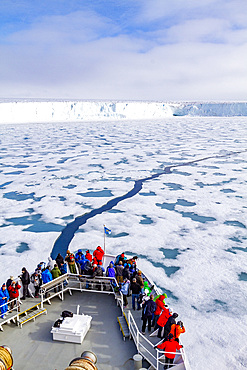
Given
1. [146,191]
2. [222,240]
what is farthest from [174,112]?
[222,240]

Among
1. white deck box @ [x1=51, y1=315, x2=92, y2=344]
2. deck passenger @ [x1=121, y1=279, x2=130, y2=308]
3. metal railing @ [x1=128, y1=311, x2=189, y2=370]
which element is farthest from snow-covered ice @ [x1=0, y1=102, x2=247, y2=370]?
white deck box @ [x1=51, y1=315, x2=92, y2=344]

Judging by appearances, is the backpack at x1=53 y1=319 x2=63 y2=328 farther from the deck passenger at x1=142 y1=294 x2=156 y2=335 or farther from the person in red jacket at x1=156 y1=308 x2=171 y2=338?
the person in red jacket at x1=156 y1=308 x2=171 y2=338

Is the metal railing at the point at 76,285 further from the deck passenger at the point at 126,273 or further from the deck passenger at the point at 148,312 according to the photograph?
the deck passenger at the point at 148,312

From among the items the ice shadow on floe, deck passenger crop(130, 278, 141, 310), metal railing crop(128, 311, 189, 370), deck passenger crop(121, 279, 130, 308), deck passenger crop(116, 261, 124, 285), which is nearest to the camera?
metal railing crop(128, 311, 189, 370)

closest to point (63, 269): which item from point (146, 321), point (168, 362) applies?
point (146, 321)

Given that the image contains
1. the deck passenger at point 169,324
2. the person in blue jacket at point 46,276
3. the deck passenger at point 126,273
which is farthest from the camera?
the deck passenger at point 126,273

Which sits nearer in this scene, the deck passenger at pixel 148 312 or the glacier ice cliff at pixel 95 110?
the deck passenger at pixel 148 312

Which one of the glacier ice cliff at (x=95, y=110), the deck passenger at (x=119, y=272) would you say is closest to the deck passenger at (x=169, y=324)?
the deck passenger at (x=119, y=272)

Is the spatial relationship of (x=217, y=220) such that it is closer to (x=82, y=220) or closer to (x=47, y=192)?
(x=82, y=220)
